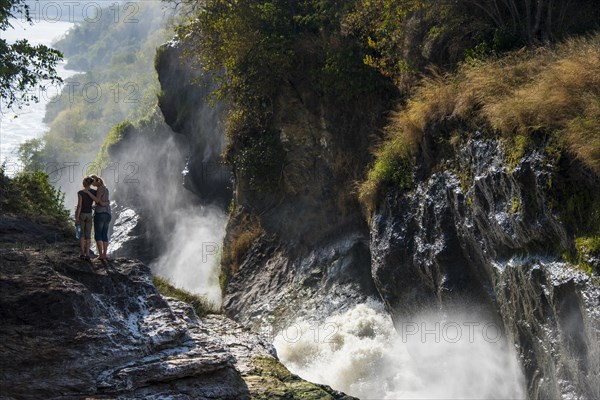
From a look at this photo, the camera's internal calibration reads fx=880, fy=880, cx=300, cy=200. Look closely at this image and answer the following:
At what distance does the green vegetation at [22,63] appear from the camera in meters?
21.4

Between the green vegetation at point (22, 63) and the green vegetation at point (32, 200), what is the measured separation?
6.68 ft

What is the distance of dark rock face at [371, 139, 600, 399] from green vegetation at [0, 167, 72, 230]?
6.94 metres

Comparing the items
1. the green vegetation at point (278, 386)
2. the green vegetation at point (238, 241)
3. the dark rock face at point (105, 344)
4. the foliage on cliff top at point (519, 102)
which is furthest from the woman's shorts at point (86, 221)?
the green vegetation at point (238, 241)

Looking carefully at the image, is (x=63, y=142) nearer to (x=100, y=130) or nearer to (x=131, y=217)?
(x=100, y=130)

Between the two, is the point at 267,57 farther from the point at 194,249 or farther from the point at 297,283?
A: the point at 194,249

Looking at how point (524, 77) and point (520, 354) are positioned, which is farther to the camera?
point (524, 77)

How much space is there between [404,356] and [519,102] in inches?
253

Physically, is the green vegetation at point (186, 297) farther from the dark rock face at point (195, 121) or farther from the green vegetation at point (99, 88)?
the green vegetation at point (99, 88)

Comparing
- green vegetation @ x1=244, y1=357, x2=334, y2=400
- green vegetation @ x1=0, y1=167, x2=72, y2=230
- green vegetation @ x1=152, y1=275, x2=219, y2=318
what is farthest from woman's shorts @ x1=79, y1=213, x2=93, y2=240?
green vegetation @ x1=0, y1=167, x2=72, y2=230

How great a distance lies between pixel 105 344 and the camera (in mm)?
10250

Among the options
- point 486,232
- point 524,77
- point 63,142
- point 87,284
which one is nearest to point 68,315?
point 87,284

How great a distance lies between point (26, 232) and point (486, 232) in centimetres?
801

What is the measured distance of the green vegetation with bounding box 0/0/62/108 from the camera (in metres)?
21.4

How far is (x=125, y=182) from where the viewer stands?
45438 mm
